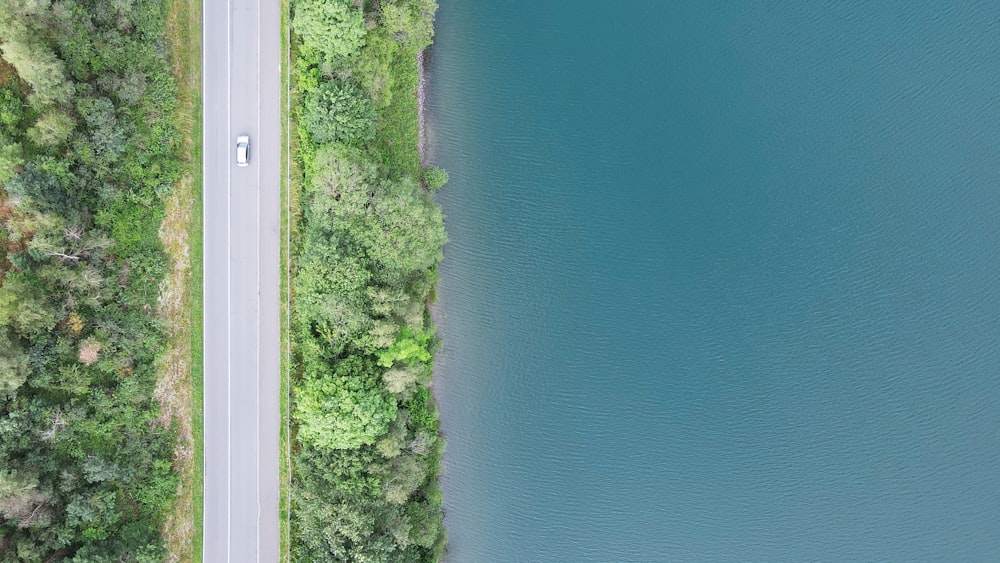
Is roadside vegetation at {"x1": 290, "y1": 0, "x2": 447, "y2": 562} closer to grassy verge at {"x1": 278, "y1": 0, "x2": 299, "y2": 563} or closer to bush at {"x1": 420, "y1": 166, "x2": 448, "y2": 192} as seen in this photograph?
grassy verge at {"x1": 278, "y1": 0, "x2": 299, "y2": 563}

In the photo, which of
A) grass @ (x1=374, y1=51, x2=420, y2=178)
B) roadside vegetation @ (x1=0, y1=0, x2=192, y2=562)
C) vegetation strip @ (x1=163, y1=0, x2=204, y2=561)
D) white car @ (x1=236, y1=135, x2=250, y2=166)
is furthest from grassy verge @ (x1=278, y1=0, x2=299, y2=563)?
roadside vegetation @ (x1=0, y1=0, x2=192, y2=562)

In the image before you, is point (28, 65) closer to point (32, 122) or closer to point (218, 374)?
point (32, 122)

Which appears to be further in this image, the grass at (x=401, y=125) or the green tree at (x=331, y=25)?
the grass at (x=401, y=125)

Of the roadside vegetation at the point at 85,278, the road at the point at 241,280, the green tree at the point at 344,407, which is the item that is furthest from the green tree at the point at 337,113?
the green tree at the point at 344,407

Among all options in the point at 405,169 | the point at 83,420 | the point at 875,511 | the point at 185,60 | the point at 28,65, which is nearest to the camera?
the point at 28,65

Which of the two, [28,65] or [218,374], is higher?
[28,65]

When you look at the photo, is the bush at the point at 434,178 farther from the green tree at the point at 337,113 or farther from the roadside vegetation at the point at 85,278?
the roadside vegetation at the point at 85,278

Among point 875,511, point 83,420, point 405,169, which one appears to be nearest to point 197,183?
point 405,169
